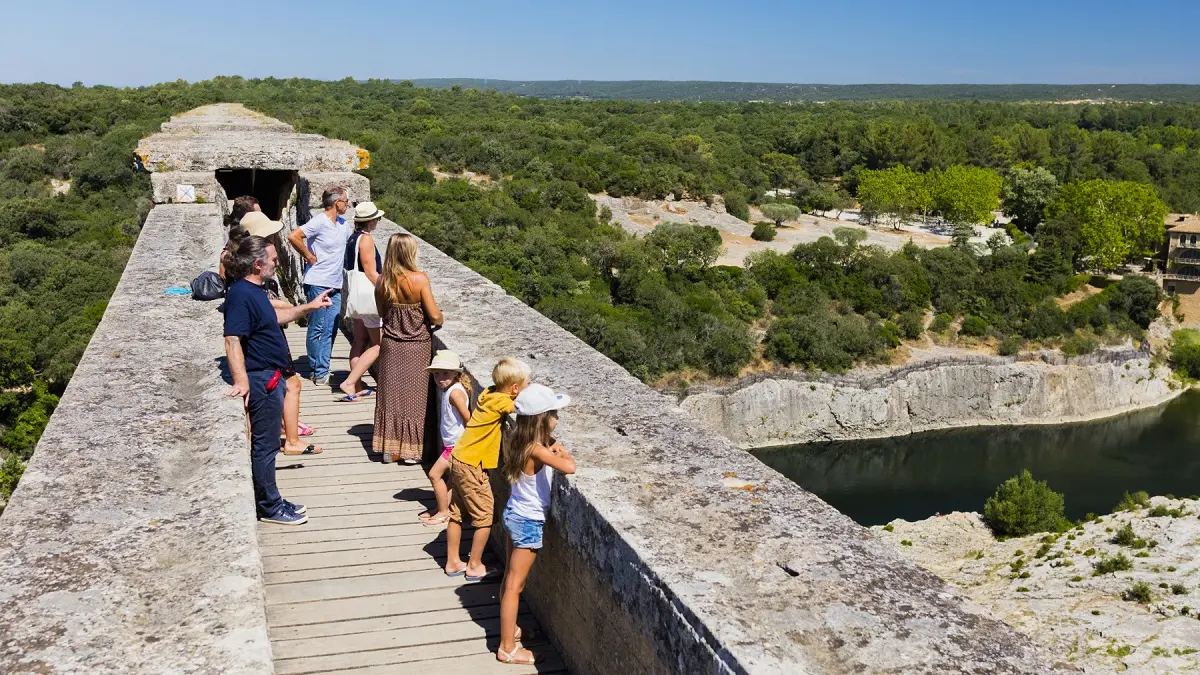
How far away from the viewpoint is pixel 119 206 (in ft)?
98.1

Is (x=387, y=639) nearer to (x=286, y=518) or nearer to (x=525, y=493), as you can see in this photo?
(x=525, y=493)

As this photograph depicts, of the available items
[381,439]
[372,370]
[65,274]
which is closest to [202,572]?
[381,439]

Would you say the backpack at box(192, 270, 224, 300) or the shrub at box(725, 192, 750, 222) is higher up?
the backpack at box(192, 270, 224, 300)

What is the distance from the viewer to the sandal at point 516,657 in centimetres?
353

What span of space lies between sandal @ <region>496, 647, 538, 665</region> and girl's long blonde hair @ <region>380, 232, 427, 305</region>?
7.01 ft

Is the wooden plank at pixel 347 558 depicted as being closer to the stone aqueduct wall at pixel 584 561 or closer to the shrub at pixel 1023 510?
the stone aqueduct wall at pixel 584 561

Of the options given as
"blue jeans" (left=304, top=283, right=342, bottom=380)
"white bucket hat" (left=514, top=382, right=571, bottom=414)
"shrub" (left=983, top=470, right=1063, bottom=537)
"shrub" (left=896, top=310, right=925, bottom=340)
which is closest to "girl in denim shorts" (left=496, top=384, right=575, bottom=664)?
"white bucket hat" (left=514, top=382, right=571, bottom=414)

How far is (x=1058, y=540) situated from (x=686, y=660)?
968 inches

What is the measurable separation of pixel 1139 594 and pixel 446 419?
19.4m

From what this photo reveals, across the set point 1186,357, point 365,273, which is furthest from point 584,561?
point 1186,357

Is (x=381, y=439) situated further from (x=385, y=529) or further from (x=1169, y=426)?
(x=1169, y=426)

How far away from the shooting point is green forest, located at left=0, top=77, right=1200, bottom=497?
24.4 metres

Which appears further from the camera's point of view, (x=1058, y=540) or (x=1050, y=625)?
(x=1058, y=540)

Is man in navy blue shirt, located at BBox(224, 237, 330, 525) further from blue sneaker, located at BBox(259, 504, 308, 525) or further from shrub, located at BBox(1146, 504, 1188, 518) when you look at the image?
shrub, located at BBox(1146, 504, 1188, 518)
